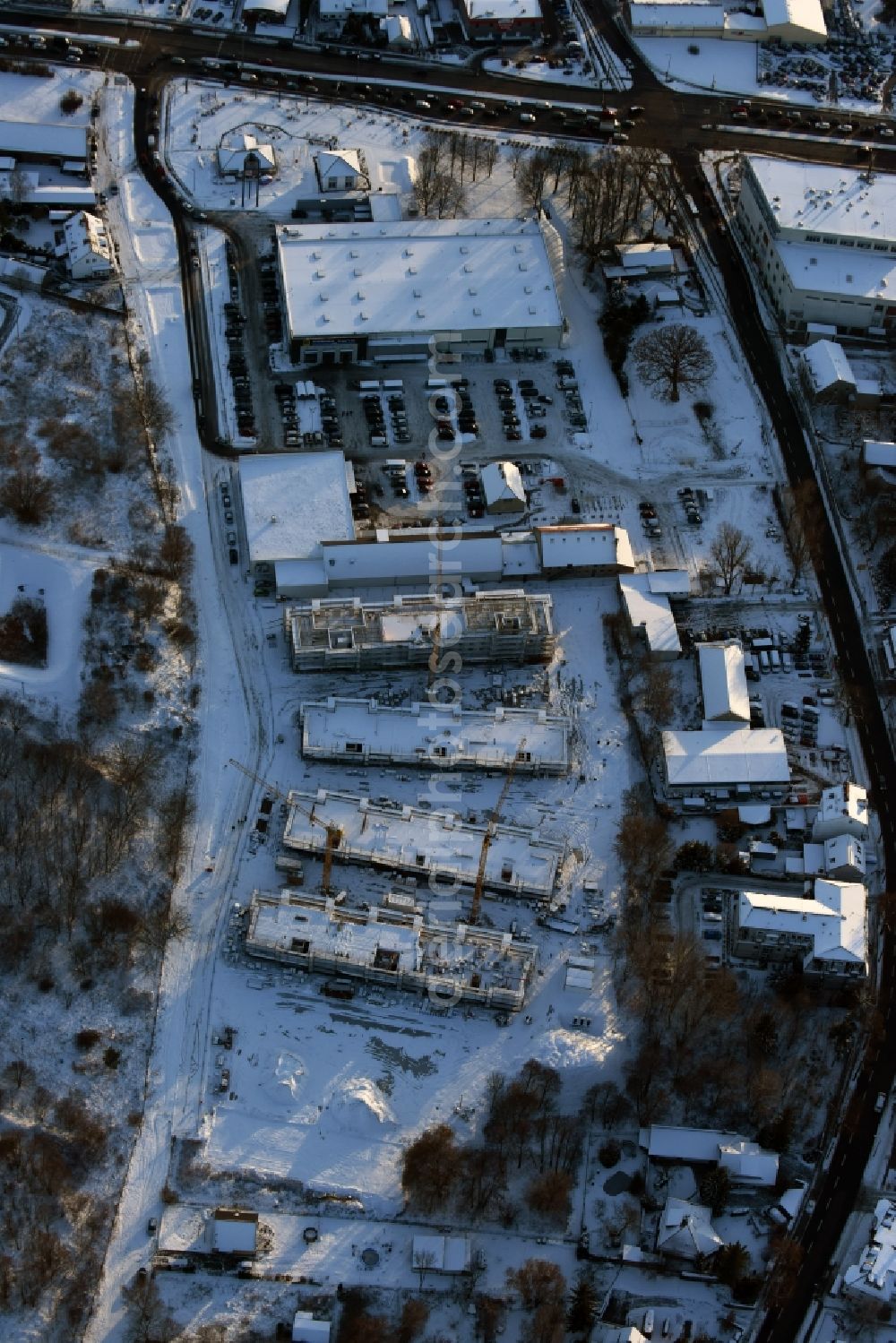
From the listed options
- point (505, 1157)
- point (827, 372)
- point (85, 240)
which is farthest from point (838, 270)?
point (505, 1157)

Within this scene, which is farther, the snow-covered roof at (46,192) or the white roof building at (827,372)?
the snow-covered roof at (46,192)

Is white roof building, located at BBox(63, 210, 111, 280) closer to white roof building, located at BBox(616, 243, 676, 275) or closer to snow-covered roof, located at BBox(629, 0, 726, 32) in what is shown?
white roof building, located at BBox(616, 243, 676, 275)

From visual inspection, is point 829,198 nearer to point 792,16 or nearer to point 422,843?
point 792,16

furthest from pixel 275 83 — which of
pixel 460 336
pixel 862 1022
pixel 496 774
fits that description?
pixel 862 1022

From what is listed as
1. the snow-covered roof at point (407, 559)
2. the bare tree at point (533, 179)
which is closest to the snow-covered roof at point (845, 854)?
the snow-covered roof at point (407, 559)

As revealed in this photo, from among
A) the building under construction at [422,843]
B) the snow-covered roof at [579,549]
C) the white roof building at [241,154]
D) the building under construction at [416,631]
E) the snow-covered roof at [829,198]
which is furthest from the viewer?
the white roof building at [241,154]

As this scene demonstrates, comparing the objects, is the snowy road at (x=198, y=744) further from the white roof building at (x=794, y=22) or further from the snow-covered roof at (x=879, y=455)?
the white roof building at (x=794, y=22)
